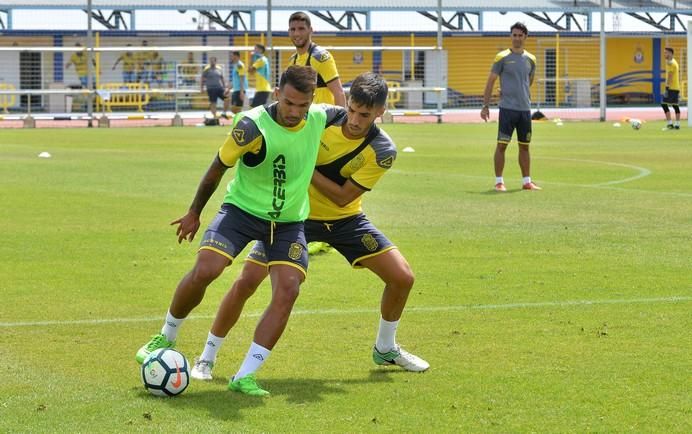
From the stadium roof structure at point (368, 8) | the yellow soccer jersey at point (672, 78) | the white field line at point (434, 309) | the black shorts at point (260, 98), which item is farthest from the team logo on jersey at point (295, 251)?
the stadium roof structure at point (368, 8)

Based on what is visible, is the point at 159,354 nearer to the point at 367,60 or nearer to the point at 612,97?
the point at 367,60

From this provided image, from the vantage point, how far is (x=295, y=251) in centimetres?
668

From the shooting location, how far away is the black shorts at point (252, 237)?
659cm

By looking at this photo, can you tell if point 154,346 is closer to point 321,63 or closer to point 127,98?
point 321,63

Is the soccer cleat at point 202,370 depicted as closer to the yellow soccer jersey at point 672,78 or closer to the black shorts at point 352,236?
the black shorts at point 352,236

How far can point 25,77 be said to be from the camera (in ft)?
155

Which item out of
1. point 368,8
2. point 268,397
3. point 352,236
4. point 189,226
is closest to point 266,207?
point 189,226

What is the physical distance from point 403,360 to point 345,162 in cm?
118

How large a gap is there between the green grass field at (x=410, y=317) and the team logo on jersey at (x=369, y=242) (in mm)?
656

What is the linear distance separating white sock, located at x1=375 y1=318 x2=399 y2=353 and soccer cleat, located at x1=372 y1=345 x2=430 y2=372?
27 millimetres

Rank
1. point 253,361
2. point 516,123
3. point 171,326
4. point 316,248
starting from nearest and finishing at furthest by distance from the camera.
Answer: point 253,361 → point 171,326 → point 316,248 → point 516,123

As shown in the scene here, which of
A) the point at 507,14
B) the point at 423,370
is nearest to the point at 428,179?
the point at 423,370

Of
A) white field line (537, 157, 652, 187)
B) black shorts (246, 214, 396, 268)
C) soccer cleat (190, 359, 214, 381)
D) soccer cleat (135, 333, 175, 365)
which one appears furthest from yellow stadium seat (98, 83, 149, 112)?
soccer cleat (190, 359, 214, 381)

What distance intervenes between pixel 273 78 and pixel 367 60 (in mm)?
8628
